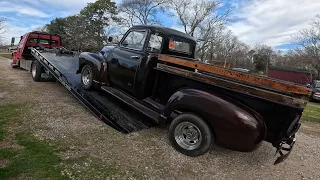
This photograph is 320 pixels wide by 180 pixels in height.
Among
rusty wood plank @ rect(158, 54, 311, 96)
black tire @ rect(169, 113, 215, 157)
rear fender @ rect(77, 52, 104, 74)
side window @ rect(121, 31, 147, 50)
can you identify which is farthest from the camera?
rear fender @ rect(77, 52, 104, 74)

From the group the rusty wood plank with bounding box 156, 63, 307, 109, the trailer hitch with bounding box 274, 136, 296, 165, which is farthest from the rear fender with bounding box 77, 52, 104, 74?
the trailer hitch with bounding box 274, 136, 296, 165

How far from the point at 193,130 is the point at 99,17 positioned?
41.0 m

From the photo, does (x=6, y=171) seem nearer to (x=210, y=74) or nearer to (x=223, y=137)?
(x=223, y=137)

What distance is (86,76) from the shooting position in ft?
22.9

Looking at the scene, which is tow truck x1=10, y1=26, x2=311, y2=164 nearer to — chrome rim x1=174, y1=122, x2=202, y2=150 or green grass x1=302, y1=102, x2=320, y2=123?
chrome rim x1=174, y1=122, x2=202, y2=150

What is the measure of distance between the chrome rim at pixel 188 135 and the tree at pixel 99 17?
38644 mm

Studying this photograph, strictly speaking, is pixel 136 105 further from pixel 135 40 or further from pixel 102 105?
pixel 135 40

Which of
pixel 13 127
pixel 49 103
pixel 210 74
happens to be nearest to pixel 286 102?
pixel 210 74

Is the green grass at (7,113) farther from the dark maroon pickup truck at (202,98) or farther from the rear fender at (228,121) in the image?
the rear fender at (228,121)

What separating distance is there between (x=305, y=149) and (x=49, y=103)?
6.17 m

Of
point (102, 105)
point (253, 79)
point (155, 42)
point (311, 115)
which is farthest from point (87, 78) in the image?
point (311, 115)

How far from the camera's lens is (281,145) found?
12.7ft

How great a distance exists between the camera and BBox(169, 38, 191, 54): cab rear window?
586 cm

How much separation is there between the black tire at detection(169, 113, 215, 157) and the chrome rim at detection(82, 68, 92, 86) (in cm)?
329
